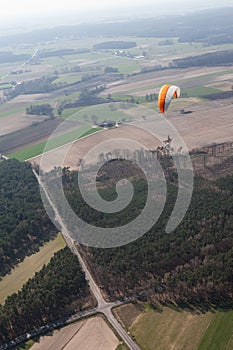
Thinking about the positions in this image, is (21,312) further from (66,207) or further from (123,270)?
(66,207)

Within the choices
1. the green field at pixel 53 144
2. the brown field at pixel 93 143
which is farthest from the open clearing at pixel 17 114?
the brown field at pixel 93 143

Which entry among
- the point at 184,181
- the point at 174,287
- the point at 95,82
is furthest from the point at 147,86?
the point at 174,287

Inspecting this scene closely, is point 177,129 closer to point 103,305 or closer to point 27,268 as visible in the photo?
point 27,268

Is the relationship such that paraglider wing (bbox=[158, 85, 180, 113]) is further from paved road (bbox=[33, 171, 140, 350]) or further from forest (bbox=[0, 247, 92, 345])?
forest (bbox=[0, 247, 92, 345])

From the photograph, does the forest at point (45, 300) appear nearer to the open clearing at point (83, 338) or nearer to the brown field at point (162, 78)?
the open clearing at point (83, 338)

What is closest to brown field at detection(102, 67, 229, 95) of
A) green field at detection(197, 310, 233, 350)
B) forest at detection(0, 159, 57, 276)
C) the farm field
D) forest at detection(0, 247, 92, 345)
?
forest at detection(0, 159, 57, 276)

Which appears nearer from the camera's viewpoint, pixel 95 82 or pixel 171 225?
pixel 171 225

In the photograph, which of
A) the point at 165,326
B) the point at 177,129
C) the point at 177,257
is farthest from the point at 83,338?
the point at 177,129
